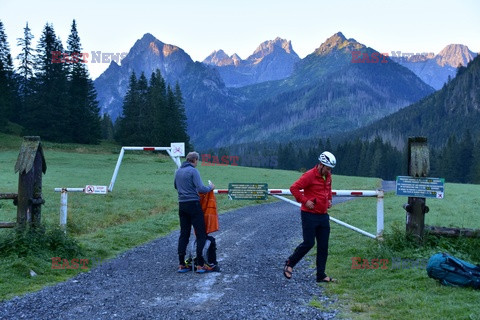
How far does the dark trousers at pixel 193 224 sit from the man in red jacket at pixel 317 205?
6.39ft

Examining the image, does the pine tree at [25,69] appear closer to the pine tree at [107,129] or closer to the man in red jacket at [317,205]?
the pine tree at [107,129]

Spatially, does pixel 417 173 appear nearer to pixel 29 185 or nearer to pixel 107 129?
pixel 29 185

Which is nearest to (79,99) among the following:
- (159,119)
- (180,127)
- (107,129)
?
(159,119)

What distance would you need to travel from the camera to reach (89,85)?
90250 millimetres

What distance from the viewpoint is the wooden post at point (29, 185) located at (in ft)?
32.2

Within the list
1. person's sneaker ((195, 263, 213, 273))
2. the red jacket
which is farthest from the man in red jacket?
person's sneaker ((195, 263, 213, 273))

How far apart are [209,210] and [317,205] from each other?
105 inches

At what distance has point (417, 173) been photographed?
10172 mm

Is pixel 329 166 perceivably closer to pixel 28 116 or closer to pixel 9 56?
pixel 28 116

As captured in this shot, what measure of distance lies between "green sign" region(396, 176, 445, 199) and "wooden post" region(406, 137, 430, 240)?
0.14m

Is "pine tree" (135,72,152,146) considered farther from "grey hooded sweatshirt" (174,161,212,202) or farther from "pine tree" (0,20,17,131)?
"grey hooded sweatshirt" (174,161,212,202)

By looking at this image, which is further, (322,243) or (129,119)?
(129,119)

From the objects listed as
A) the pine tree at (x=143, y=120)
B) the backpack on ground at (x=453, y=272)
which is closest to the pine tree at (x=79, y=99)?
the pine tree at (x=143, y=120)

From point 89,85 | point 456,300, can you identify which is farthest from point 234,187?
point 89,85
